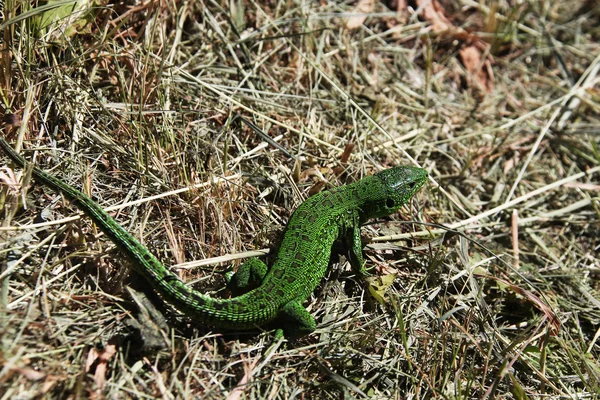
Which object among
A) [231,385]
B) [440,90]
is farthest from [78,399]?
[440,90]

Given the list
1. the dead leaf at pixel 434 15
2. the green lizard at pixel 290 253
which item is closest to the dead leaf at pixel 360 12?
the dead leaf at pixel 434 15

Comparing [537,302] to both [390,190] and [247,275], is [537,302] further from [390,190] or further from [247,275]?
[247,275]

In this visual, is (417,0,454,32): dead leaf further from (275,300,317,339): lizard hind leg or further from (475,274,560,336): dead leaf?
(275,300,317,339): lizard hind leg

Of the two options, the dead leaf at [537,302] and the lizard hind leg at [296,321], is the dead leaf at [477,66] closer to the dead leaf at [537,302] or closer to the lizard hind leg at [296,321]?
the dead leaf at [537,302]

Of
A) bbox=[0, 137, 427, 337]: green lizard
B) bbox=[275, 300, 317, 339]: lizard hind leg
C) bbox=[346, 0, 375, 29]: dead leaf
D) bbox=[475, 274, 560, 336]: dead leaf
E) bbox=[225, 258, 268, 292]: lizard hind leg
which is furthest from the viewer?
bbox=[346, 0, 375, 29]: dead leaf

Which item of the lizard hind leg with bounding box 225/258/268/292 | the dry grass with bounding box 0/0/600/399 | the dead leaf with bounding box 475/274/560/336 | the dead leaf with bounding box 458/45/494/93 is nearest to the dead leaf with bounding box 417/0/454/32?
the dry grass with bounding box 0/0/600/399

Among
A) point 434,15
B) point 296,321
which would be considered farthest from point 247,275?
point 434,15
